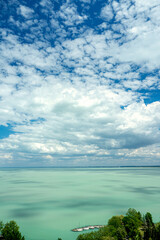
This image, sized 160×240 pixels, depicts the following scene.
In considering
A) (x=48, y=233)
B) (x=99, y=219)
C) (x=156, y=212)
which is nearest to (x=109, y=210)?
(x=99, y=219)

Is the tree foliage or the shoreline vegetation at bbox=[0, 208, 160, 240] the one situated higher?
the tree foliage

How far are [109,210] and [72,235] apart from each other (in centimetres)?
2782

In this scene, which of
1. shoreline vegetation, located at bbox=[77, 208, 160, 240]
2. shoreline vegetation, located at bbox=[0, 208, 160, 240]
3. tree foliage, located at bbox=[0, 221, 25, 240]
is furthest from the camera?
shoreline vegetation, located at bbox=[77, 208, 160, 240]

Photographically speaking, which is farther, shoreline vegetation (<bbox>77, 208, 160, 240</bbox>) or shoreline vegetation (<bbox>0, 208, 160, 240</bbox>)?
shoreline vegetation (<bbox>77, 208, 160, 240</bbox>)

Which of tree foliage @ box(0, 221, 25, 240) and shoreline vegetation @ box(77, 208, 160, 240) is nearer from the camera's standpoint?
tree foliage @ box(0, 221, 25, 240)

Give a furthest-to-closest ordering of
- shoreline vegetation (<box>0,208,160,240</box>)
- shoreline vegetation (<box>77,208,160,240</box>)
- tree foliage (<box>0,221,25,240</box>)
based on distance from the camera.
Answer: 1. shoreline vegetation (<box>77,208,160,240</box>)
2. shoreline vegetation (<box>0,208,160,240</box>)
3. tree foliage (<box>0,221,25,240</box>)

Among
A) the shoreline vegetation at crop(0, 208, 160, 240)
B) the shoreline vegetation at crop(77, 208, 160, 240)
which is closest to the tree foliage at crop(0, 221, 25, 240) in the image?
the shoreline vegetation at crop(0, 208, 160, 240)

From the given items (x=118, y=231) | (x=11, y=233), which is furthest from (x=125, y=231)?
(x=11, y=233)

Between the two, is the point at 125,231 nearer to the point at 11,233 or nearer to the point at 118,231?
the point at 118,231

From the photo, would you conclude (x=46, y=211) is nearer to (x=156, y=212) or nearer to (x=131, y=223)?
(x=131, y=223)

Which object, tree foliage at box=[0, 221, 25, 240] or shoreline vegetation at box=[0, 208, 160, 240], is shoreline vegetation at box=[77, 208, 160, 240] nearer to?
shoreline vegetation at box=[0, 208, 160, 240]

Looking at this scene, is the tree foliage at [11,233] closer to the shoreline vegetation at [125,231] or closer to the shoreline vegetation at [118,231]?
the shoreline vegetation at [118,231]

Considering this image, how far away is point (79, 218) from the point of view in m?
61.8

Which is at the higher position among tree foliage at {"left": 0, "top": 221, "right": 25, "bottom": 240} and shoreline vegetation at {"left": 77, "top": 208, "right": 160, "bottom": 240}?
tree foliage at {"left": 0, "top": 221, "right": 25, "bottom": 240}
